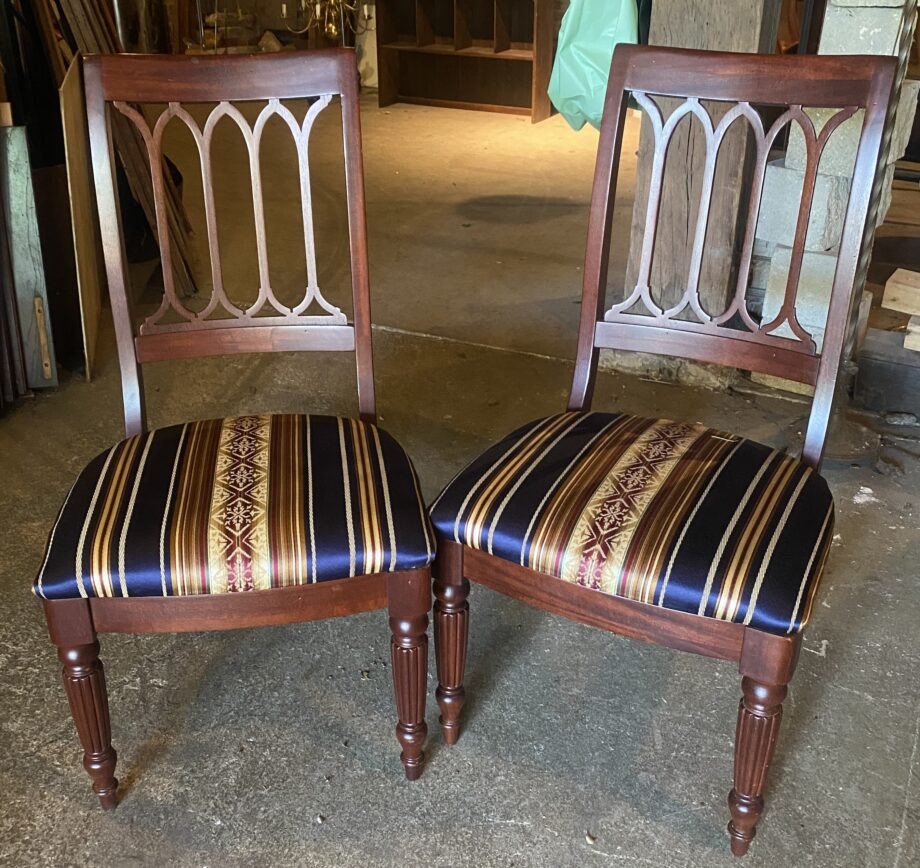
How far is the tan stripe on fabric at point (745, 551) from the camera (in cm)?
116

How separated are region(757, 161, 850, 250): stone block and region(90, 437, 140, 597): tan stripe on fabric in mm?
1593

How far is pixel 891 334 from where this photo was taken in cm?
245

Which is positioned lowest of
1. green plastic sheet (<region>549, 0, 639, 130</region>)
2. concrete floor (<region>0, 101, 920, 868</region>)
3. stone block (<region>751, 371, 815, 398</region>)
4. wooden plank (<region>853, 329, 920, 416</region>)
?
concrete floor (<region>0, 101, 920, 868</region>)

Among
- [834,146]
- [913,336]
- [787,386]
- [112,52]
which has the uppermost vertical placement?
[112,52]

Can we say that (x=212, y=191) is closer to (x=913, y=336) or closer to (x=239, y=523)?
(x=239, y=523)

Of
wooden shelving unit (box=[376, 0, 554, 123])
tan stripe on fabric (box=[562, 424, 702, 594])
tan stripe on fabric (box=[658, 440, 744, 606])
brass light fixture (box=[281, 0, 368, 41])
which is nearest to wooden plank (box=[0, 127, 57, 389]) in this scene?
tan stripe on fabric (box=[562, 424, 702, 594])

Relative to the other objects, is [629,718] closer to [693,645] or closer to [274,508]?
[693,645]

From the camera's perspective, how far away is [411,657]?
52.6 inches

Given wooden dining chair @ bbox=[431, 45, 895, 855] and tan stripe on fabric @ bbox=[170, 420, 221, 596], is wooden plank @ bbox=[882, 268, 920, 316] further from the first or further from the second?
tan stripe on fabric @ bbox=[170, 420, 221, 596]

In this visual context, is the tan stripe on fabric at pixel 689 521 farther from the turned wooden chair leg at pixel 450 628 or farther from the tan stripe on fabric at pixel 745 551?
the turned wooden chair leg at pixel 450 628

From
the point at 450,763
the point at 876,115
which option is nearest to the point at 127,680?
the point at 450,763

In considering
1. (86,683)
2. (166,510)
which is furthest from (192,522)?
(86,683)

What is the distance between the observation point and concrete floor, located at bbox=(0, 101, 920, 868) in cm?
137

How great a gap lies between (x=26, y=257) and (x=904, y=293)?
6.97ft
